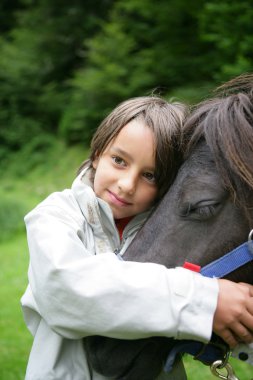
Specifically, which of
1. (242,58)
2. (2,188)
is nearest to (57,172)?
(2,188)

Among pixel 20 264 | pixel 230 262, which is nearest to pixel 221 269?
pixel 230 262

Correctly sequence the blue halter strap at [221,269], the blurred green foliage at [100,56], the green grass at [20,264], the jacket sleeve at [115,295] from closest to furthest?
the jacket sleeve at [115,295] < the blue halter strap at [221,269] < the green grass at [20,264] < the blurred green foliage at [100,56]

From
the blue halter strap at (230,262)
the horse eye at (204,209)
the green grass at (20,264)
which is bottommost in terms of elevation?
the green grass at (20,264)

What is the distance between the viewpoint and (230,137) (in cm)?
154

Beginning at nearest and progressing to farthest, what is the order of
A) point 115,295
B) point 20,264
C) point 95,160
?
point 115,295, point 95,160, point 20,264

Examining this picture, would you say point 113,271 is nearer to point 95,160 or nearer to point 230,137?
point 230,137

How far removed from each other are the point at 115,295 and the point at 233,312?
31 centimetres

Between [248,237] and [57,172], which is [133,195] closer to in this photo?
[248,237]

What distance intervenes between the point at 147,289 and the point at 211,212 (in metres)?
0.34

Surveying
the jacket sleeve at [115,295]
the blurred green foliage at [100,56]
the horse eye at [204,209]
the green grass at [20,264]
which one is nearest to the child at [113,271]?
the jacket sleeve at [115,295]

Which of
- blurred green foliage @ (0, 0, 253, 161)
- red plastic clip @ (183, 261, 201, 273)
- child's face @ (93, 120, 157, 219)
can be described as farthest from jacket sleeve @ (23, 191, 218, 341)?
blurred green foliage @ (0, 0, 253, 161)

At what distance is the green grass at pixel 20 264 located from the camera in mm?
3504

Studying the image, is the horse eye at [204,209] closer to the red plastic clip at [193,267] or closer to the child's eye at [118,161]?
the red plastic clip at [193,267]

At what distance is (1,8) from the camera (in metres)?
18.6
